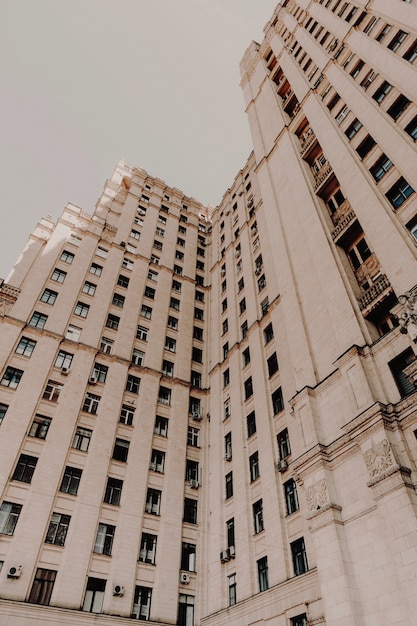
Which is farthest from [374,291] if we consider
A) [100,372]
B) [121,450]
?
[100,372]

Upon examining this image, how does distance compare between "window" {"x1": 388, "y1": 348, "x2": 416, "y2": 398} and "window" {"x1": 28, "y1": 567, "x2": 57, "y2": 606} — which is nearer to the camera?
"window" {"x1": 388, "y1": 348, "x2": 416, "y2": 398}

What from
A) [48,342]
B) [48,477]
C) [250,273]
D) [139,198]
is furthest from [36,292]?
[139,198]

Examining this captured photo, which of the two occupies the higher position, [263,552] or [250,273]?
[250,273]

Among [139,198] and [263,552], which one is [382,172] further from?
[139,198]

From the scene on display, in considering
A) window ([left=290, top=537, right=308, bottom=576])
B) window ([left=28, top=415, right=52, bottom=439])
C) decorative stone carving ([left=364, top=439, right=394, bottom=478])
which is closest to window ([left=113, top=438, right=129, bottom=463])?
window ([left=28, top=415, right=52, bottom=439])

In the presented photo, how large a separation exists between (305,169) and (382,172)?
7.62 metres

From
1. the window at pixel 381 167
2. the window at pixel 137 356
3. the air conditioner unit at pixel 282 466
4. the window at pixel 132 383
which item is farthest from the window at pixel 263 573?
the window at pixel 381 167

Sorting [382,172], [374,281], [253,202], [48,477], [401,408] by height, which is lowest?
[401,408]

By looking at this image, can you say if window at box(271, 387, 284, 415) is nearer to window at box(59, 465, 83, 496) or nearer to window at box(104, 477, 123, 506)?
window at box(104, 477, 123, 506)

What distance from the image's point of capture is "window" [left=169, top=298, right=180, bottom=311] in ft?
135

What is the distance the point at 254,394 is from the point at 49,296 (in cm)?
1778

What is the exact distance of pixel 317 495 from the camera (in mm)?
17094

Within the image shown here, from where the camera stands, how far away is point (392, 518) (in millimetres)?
14078

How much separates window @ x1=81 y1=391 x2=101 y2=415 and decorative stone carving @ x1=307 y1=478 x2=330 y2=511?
16935 millimetres
